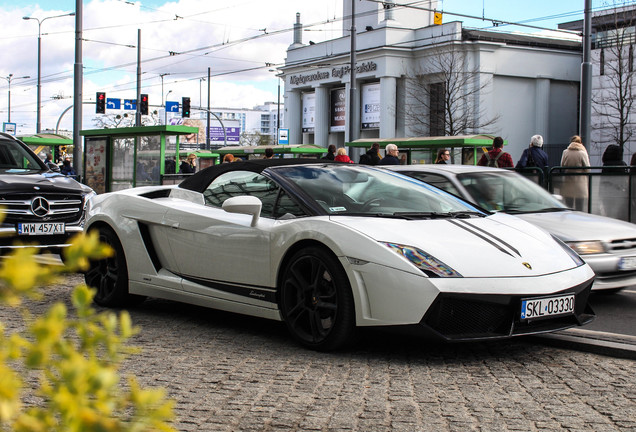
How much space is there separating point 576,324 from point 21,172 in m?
7.28

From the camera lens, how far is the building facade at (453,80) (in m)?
48.8

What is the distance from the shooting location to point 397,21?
54.9 m

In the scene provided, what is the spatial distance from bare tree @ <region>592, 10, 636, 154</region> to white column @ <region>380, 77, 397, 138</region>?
12639mm

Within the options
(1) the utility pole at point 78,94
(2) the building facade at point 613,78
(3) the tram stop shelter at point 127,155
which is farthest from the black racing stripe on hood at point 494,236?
(2) the building facade at point 613,78

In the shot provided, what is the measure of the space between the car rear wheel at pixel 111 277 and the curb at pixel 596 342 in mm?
3434

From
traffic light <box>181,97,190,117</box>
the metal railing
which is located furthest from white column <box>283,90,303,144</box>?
the metal railing

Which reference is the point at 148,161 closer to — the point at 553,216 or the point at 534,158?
the point at 534,158

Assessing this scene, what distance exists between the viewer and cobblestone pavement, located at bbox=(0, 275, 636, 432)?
3.84 meters

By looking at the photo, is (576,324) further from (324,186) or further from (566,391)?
(324,186)

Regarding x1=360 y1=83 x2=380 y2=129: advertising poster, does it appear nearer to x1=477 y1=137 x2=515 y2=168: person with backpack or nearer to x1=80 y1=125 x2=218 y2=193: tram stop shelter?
x1=80 y1=125 x2=218 y2=193: tram stop shelter

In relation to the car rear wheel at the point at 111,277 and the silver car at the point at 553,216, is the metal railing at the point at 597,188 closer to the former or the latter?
the silver car at the point at 553,216

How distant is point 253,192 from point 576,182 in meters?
9.19

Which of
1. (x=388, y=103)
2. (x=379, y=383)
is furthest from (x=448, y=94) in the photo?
(x=379, y=383)

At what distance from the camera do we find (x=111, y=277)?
6.98m
